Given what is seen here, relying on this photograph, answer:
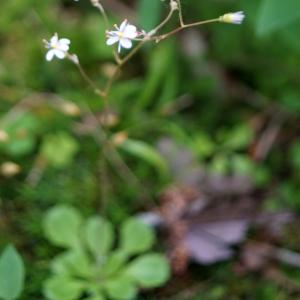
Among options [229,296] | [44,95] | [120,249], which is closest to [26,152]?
[44,95]

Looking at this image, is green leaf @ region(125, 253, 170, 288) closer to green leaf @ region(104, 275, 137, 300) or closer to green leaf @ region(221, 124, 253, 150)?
green leaf @ region(104, 275, 137, 300)

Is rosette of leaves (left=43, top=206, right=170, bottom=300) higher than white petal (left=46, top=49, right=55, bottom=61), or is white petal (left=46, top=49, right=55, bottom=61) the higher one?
white petal (left=46, top=49, right=55, bottom=61)

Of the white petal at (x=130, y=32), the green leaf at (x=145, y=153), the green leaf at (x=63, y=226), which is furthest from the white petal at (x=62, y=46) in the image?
the green leaf at (x=145, y=153)

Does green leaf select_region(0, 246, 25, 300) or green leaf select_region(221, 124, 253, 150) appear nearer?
green leaf select_region(0, 246, 25, 300)

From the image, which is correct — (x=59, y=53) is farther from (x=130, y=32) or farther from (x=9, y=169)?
(x=9, y=169)

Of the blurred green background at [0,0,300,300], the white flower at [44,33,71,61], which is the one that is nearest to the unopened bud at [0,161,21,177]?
the blurred green background at [0,0,300,300]

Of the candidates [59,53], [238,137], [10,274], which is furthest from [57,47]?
[238,137]

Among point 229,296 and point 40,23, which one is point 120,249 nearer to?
point 229,296
